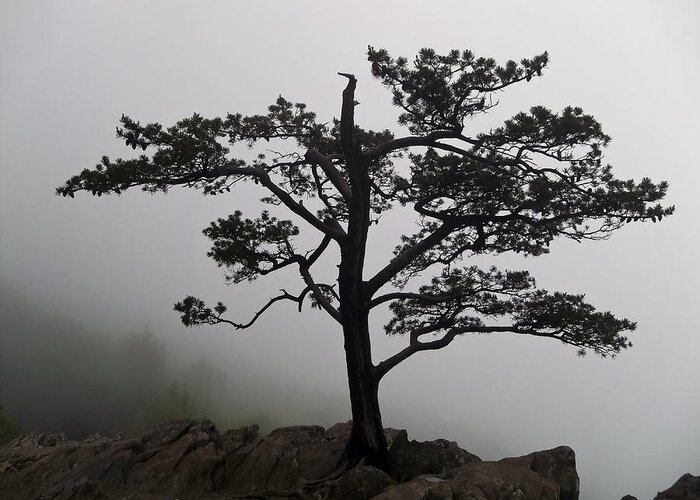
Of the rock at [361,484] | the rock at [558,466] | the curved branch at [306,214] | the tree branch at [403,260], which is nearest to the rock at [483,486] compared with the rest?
the rock at [361,484]

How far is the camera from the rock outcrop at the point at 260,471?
19.9 feet

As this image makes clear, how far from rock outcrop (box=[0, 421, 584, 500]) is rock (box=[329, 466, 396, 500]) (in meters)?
0.01

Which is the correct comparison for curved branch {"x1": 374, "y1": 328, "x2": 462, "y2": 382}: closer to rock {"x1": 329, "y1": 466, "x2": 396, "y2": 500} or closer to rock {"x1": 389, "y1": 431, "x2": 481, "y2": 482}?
rock {"x1": 389, "y1": 431, "x2": 481, "y2": 482}

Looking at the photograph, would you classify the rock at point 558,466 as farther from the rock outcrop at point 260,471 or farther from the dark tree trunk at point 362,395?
the dark tree trunk at point 362,395

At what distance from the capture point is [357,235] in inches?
314

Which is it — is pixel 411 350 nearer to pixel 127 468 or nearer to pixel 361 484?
pixel 361 484

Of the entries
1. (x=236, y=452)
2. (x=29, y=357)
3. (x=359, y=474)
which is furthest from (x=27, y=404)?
(x=359, y=474)

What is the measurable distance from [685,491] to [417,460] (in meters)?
4.20

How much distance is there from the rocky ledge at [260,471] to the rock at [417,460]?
17 millimetres

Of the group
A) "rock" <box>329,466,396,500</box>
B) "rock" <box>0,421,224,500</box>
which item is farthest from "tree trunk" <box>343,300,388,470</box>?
"rock" <box>0,421,224,500</box>

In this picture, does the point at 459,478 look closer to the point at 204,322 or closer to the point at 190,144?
the point at 204,322

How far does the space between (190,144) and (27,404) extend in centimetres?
6570

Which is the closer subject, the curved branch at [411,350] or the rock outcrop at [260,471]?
the rock outcrop at [260,471]

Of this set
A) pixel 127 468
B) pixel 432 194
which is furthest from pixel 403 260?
pixel 127 468
